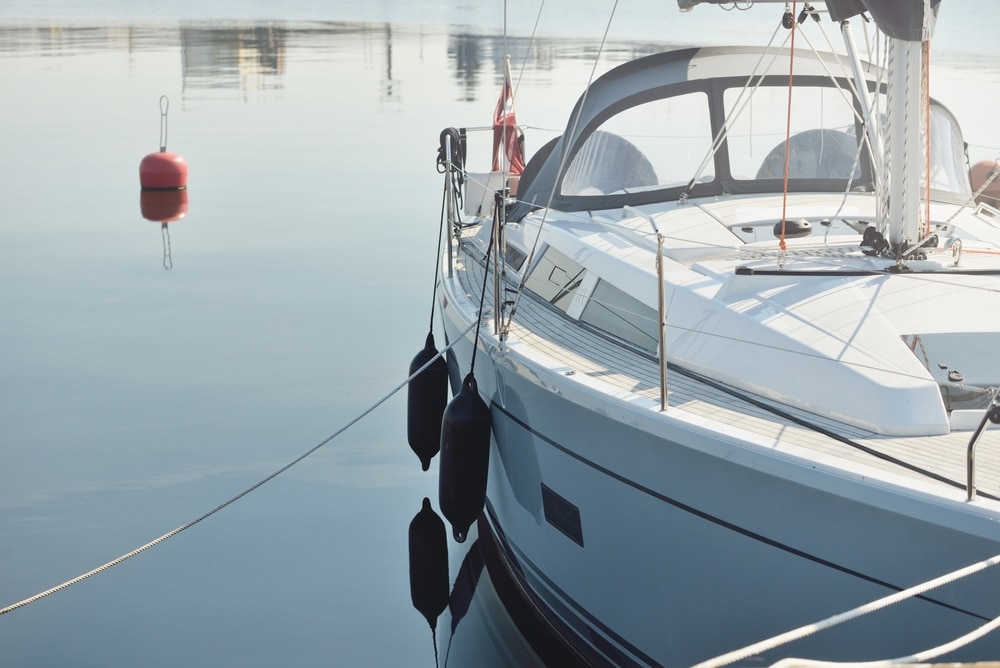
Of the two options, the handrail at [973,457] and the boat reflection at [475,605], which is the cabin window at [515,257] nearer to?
the boat reflection at [475,605]

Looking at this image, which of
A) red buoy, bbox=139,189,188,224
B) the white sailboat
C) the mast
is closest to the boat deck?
the white sailboat

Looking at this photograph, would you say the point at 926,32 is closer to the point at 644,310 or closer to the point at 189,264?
the point at 644,310

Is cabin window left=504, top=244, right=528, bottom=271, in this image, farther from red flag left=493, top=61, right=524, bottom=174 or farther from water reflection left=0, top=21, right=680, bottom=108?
water reflection left=0, top=21, right=680, bottom=108

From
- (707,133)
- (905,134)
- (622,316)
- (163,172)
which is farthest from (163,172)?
(905,134)

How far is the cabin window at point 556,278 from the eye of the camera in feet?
20.4

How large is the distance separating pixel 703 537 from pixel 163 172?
13857 mm

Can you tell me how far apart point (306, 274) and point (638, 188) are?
655cm

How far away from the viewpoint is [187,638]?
6.09 m

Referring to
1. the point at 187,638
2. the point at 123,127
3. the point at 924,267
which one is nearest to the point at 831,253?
the point at 924,267

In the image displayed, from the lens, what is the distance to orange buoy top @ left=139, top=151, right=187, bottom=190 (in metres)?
16.9

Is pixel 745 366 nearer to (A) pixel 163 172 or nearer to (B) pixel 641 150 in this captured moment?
(B) pixel 641 150

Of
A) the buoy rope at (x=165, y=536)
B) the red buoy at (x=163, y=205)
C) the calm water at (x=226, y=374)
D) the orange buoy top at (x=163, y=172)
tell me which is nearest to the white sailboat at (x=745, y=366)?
the buoy rope at (x=165, y=536)

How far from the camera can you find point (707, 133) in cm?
690

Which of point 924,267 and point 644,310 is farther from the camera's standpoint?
point 644,310
